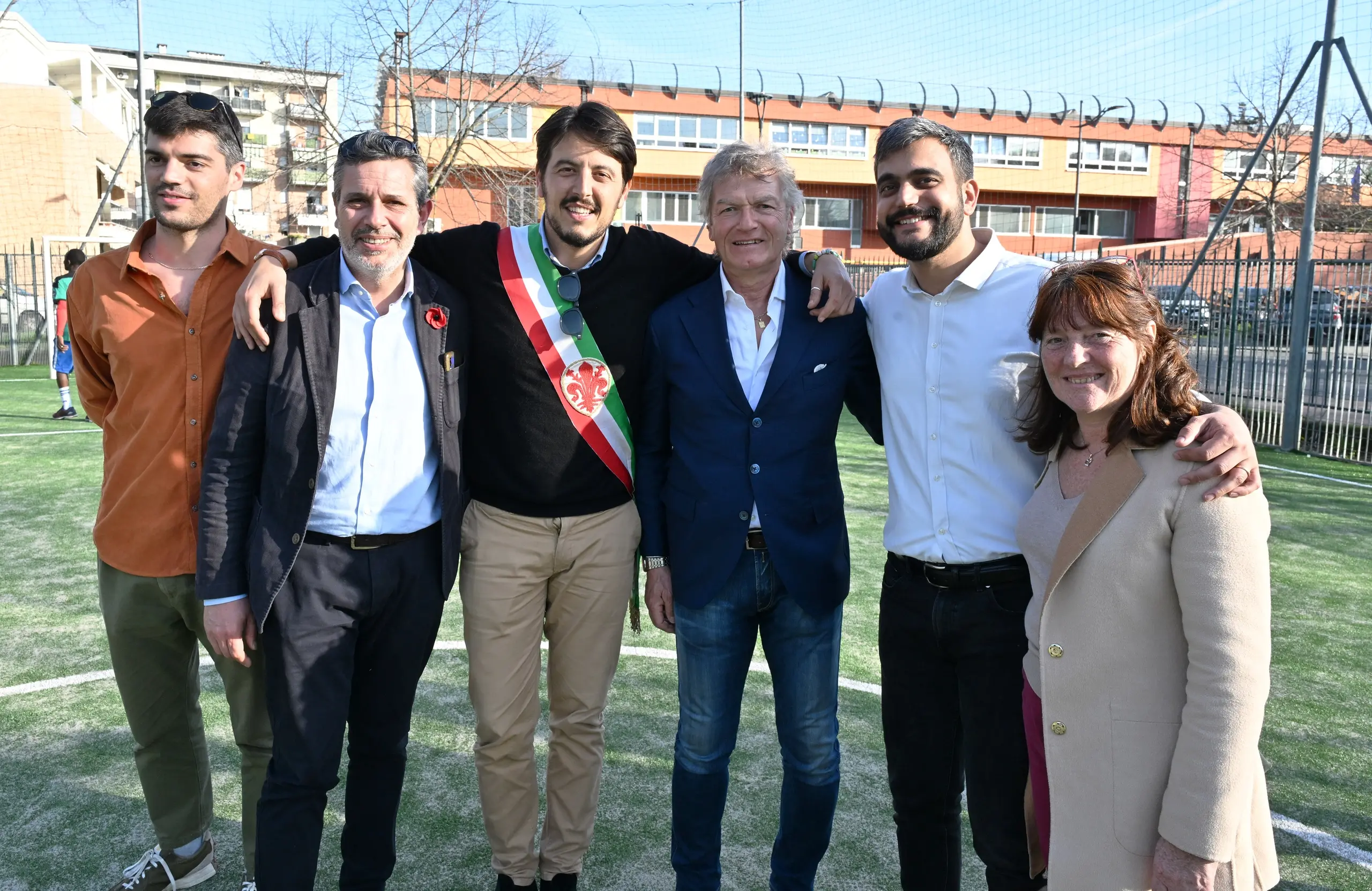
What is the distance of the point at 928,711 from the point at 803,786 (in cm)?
44

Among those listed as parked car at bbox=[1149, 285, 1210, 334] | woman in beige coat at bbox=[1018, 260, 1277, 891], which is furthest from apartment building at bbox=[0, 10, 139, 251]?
woman in beige coat at bbox=[1018, 260, 1277, 891]

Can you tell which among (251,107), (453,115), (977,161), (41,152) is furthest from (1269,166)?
(251,107)

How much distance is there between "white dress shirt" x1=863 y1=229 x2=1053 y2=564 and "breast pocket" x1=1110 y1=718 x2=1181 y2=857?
595 millimetres

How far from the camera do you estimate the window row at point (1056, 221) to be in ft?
147

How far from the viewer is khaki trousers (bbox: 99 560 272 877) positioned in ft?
8.94

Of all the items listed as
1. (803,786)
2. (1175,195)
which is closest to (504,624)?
(803,786)

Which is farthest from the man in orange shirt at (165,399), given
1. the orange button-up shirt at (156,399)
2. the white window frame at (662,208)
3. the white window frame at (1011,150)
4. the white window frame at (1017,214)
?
the white window frame at (1011,150)

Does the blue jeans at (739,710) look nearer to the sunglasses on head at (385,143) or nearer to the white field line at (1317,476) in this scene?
the sunglasses on head at (385,143)

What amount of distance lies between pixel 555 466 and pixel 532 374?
0.27 meters

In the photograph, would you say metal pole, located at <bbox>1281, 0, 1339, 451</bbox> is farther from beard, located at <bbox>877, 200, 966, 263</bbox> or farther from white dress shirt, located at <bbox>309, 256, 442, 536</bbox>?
white dress shirt, located at <bbox>309, 256, 442, 536</bbox>

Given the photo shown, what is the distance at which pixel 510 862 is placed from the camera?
2.88 m

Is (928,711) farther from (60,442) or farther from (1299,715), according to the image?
(60,442)

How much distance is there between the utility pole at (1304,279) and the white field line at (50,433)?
13.1 metres

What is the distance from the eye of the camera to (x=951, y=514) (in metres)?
2.42
